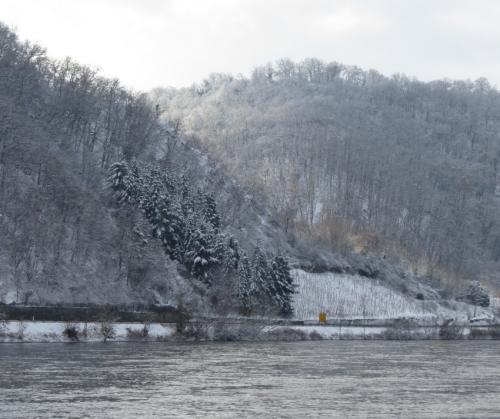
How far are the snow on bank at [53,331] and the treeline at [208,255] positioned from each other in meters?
15.5

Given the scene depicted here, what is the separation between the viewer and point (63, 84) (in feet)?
352

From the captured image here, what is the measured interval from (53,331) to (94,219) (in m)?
→ 20.9

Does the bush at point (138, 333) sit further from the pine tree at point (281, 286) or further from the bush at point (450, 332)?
the bush at point (450, 332)

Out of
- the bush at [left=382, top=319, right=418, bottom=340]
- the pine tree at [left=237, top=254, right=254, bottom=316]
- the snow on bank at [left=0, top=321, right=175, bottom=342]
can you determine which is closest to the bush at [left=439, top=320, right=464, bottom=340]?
the bush at [left=382, top=319, right=418, bottom=340]

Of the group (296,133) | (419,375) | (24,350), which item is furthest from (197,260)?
(296,133)

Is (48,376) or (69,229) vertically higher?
(69,229)

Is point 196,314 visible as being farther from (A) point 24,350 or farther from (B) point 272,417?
(B) point 272,417

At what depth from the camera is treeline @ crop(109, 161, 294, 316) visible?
83062 millimetres

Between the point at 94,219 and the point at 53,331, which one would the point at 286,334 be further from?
the point at 53,331

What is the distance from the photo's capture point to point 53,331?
60531mm

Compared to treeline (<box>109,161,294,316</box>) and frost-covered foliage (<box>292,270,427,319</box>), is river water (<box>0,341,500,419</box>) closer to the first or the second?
A: treeline (<box>109,161,294,316</box>)

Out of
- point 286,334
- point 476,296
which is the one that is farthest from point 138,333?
point 476,296

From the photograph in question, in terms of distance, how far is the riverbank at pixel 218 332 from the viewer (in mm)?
60000

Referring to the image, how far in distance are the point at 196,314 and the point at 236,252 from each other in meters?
14.0
